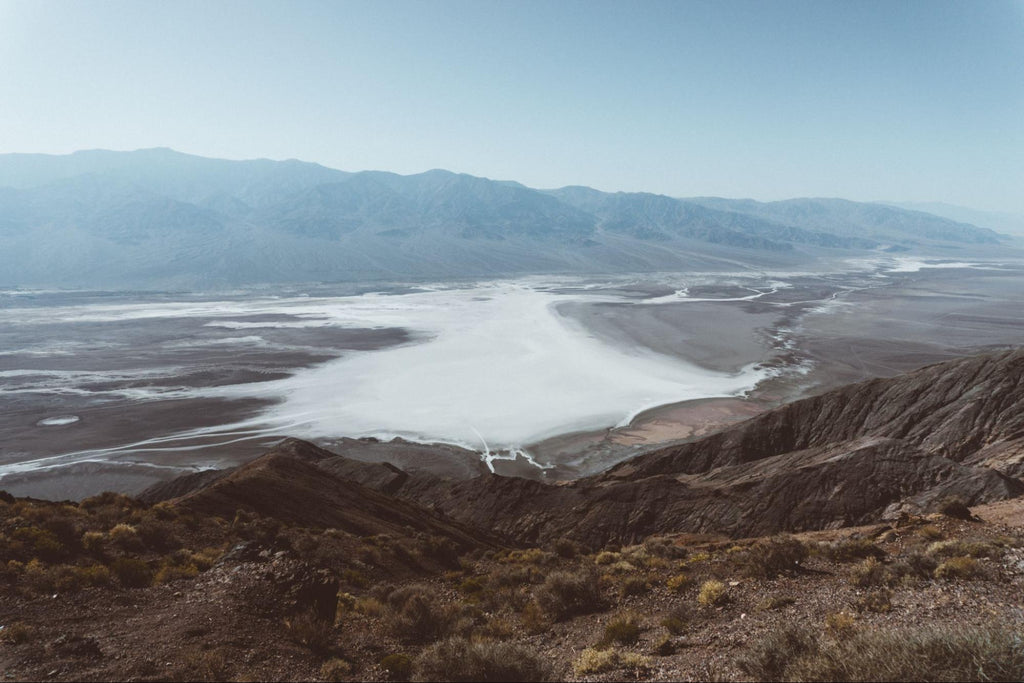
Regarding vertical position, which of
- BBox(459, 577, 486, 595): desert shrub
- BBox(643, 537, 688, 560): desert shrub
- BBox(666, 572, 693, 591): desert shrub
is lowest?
BBox(643, 537, 688, 560): desert shrub

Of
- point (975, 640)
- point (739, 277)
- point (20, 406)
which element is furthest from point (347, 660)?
point (739, 277)

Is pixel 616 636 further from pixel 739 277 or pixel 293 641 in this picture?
pixel 739 277

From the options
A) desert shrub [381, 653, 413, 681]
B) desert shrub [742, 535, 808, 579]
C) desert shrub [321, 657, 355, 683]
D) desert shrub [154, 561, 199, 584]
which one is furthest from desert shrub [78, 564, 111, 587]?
desert shrub [742, 535, 808, 579]

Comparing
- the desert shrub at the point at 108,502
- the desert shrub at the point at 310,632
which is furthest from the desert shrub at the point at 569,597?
the desert shrub at the point at 108,502

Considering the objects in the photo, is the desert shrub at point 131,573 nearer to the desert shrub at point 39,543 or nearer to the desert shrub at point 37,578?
the desert shrub at point 37,578

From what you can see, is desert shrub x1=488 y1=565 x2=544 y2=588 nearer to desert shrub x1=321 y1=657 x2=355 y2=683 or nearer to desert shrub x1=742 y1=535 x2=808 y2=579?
desert shrub x1=742 y1=535 x2=808 y2=579

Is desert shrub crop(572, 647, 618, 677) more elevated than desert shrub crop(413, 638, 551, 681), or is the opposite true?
desert shrub crop(413, 638, 551, 681)
